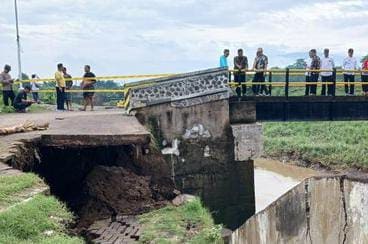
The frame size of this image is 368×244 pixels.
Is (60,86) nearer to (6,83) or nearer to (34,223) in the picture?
(6,83)

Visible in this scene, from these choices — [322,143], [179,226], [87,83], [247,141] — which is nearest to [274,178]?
[322,143]

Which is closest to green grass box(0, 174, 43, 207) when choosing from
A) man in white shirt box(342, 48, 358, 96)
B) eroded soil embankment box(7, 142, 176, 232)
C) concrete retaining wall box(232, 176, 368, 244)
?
eroded soil embankment box(7, 142, 176, 232)

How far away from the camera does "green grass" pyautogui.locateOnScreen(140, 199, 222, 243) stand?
25.4 ft

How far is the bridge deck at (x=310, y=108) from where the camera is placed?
13.7 m

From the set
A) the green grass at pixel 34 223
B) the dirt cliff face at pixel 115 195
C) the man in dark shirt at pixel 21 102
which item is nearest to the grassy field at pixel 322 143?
the man in dark shirt at pixel 21 102

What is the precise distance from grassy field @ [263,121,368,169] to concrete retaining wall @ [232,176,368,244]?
17.6 m

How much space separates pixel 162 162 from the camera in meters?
11.0

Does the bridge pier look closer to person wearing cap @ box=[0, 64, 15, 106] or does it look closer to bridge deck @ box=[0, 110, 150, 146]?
bridge deck @ box=[0, 110, 150, 146]

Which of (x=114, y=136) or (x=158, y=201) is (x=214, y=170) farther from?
(x=114, y=136)

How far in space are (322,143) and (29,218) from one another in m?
22.3

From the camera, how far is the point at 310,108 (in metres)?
13.8

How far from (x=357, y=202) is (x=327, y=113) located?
31.4 ft

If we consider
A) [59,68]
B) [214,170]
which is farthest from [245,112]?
[59,68]

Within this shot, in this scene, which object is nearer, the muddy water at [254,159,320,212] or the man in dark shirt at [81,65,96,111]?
the man in dark shirt at [81,65,96,111]
